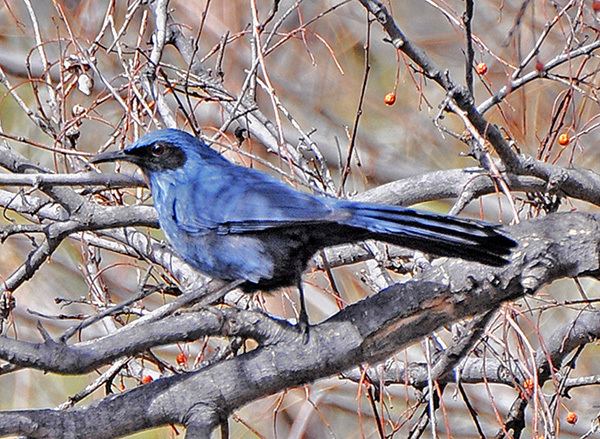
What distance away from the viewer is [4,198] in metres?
3.85

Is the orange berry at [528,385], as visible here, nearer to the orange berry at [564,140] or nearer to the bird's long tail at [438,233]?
the bird's long tail at [438,233]

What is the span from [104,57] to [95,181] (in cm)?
398

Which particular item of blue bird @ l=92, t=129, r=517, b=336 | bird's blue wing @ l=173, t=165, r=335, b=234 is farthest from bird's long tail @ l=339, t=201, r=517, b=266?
bird's blue wing @ l=173, t=165, r=335, b=234

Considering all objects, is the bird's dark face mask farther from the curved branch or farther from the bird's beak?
the curved branch

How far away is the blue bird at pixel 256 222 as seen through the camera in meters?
2.81

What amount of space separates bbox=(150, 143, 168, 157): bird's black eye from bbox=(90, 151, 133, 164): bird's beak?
0.08 m

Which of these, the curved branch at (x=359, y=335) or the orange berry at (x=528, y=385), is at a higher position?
the curved branch at (x=359, y=335)

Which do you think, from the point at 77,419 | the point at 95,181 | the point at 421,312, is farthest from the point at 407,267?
the point at 77,419

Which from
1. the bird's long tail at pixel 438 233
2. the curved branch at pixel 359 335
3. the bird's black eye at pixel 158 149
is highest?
the bird's black eye at pixel 158 149

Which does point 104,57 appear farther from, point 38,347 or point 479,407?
point 38,347

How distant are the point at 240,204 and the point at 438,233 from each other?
31.5 inches

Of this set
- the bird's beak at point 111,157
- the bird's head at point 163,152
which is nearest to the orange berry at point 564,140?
the bird's head at point 163,152

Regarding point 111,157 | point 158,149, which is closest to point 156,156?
point 158,149

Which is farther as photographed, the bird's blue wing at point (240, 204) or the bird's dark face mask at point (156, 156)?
the bird's dark face mask at point (156, 156)
